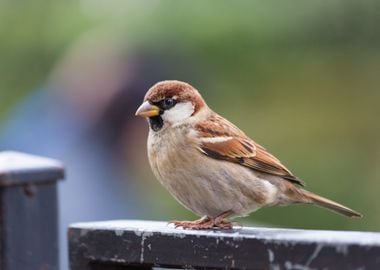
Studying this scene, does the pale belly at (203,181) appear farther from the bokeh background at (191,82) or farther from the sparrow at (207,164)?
the bokeh background at (191,82)

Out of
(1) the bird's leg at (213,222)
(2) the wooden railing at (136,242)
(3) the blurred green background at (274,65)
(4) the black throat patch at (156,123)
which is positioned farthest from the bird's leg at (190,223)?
(3) the blurred green background at (274,65)

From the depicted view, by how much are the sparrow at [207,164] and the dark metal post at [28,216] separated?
0.48 m

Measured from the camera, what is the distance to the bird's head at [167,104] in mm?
2932

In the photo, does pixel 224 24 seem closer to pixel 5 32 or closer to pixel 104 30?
pixel 104 30

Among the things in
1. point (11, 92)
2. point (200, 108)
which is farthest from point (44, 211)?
point (11, 92)

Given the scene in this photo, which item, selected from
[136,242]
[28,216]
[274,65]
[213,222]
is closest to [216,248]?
[136,242]

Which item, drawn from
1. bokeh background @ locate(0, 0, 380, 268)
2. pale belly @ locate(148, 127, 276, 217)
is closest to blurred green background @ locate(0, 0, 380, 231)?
bokeh background @ locate(0, 0, 380, 268)

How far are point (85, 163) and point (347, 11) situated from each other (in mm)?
1947

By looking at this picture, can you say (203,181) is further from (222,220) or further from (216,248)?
(216,248)

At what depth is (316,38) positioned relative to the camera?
5953 millimetres

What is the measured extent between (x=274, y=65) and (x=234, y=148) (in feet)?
11.4

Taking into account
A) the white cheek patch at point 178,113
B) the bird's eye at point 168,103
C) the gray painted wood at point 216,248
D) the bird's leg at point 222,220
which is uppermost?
the bird's eye at point 168,103

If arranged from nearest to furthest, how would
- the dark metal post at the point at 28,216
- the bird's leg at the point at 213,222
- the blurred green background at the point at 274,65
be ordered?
the dark metal post at the point at 28,216 < the bird's leg at the point at 213,222 < the blurred green background at the point at 274,65

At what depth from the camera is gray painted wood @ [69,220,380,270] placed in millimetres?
1581
